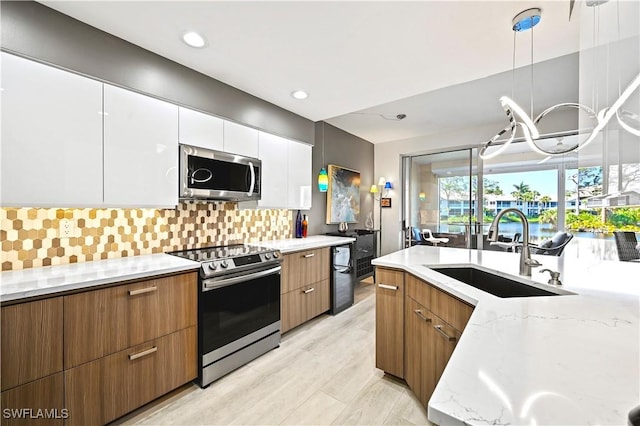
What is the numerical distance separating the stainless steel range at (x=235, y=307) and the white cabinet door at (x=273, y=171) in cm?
68

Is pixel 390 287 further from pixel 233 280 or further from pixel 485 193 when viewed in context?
pixel 485 193

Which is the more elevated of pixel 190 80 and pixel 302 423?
pixel 190 80

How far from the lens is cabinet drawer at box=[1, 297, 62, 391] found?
1.29 meters

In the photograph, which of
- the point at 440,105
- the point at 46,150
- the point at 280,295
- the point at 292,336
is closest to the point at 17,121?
the point at 46,150

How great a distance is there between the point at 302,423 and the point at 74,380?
125cm

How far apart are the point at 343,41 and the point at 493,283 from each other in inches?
72.5

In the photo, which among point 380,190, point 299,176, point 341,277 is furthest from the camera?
point 380,190

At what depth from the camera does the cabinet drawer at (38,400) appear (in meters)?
1.31

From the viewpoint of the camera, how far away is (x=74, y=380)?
1.48 metres

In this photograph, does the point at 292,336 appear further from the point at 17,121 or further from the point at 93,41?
the point at 93,41

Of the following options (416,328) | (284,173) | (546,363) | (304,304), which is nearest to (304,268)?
(304,304)

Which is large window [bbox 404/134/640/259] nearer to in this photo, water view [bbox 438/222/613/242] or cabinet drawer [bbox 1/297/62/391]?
water view [bbox 438/222/613/242]

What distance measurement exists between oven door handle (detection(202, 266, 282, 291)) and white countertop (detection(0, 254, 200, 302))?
0.15 metres

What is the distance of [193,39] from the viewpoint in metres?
1.89
